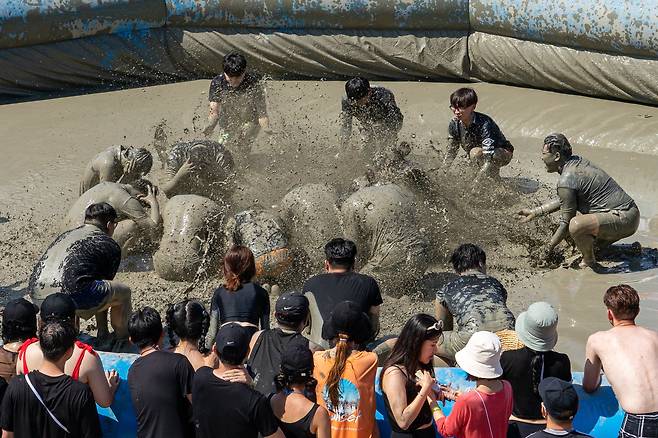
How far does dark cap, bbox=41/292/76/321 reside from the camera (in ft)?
18.0

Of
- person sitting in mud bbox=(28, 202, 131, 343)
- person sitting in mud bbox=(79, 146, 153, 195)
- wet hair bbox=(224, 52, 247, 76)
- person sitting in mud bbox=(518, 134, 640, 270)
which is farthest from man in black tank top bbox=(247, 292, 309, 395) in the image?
wet hair bbox=(224, 52, 247, 76)

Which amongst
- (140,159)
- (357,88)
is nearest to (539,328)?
(357,88)

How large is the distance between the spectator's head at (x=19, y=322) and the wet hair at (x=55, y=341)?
0.57 metres

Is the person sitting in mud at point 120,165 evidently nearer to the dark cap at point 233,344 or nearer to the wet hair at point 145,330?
the wet hair at point 145,330

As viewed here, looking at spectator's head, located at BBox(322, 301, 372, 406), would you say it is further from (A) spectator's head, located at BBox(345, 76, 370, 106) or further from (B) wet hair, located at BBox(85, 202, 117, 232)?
(A) spectator's head, located at BBox(345, 76, 370, 106)

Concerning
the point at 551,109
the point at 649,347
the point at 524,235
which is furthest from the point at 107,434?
the point at 551,109

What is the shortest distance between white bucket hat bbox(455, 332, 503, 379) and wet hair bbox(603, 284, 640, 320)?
0.80 metres

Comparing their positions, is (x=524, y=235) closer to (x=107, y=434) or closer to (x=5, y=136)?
(x=107, y=434)

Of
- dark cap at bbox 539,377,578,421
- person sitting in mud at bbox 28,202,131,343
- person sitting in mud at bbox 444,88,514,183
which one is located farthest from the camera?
person sitting in mud at bbox 444,88,514,183

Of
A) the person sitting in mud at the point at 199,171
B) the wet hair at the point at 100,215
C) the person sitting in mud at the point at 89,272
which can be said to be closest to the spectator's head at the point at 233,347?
the person sitting in mud at the point at 89,272

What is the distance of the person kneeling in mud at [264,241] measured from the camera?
774 centimetres

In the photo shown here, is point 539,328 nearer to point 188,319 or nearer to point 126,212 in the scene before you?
point 188,319

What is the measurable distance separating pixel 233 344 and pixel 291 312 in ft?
1.85

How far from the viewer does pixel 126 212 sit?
8102mm
